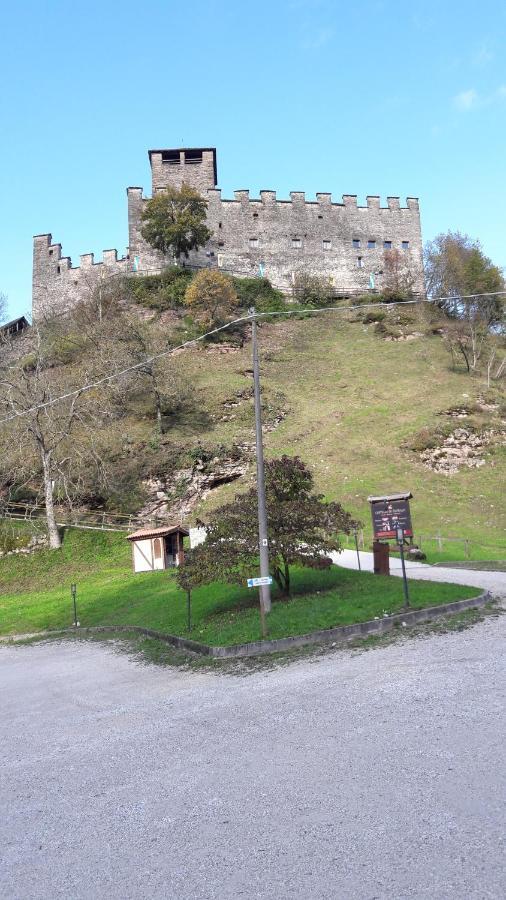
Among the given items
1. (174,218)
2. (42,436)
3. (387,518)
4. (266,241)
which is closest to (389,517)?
(387,518)

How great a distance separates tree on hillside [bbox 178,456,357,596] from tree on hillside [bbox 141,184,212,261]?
47628 millimetres

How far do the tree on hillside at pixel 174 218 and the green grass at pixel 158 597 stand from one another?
113ft

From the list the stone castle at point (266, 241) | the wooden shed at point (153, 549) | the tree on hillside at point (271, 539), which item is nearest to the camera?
the tree on hillside at point (271, 539)

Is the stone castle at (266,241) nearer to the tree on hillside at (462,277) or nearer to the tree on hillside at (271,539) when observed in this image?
the tree on hillside at (462,277)

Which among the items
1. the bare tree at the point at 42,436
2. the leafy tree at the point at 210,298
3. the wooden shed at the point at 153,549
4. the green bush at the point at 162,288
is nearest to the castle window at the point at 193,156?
the green bush at the point at 162,288

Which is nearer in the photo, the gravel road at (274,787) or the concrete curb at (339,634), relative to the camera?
the gravel road at (274,787)

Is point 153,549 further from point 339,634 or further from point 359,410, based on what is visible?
point 359,410

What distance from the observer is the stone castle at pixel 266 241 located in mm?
65750

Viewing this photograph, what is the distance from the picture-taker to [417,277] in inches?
2741

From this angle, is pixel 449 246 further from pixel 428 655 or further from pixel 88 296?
pixel 428 655

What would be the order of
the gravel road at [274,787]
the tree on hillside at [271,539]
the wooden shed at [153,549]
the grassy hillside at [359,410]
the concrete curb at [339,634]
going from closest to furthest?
the gravel road at [274,787] < the concrete curb at [339,634] < the tree on hillside at [271,539] < the wooden shed at [153,549] < the grassy hillside at [359,410]

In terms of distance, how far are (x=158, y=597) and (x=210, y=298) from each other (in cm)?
3787

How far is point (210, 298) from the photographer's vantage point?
55406mm

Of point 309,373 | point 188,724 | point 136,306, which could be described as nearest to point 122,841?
point 188,724
